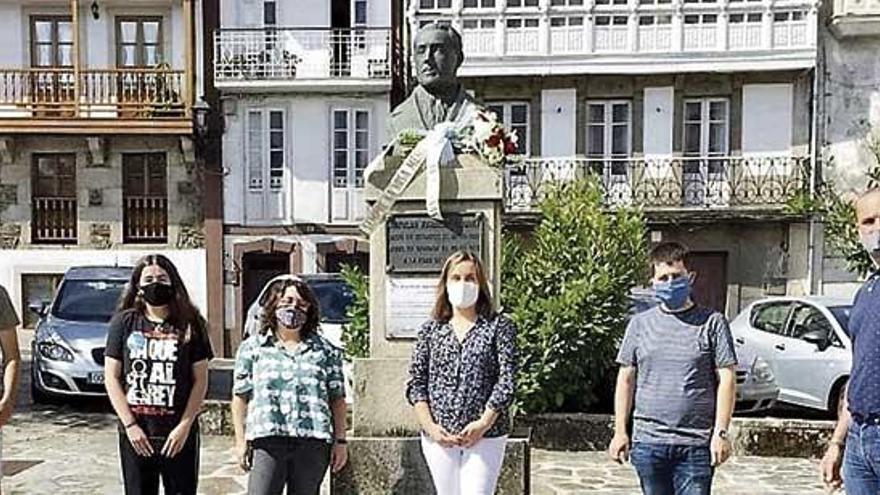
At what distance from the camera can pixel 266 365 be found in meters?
4.68

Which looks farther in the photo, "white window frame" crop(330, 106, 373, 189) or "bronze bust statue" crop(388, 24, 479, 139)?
"white window frame" crop(330, 106, 373, 189)

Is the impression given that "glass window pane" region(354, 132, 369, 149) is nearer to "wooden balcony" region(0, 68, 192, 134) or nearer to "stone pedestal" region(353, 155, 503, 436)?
"wooden balcony" region(0, 68, 192, 134)

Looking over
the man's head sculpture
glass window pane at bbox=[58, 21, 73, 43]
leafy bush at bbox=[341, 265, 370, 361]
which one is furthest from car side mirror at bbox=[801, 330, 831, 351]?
glass window pane at bbox=[58, 21, 73, 43]

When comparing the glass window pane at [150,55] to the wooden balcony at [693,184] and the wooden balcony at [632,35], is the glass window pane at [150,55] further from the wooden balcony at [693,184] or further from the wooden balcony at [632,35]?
the wooden balcony at [693,184]

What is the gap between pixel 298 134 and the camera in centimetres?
2133

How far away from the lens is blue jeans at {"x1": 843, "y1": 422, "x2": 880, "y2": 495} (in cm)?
393

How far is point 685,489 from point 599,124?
1738 centimetres

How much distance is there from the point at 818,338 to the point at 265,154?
13.8 metres

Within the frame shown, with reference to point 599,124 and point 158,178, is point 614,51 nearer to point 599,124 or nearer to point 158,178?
point 599,124

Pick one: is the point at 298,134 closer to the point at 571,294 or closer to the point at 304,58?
the point at 304,58

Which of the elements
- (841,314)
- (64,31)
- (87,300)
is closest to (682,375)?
(841,314)

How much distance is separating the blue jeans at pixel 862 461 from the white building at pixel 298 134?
17.4m

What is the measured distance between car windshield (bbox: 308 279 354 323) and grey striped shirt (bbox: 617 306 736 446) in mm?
7436

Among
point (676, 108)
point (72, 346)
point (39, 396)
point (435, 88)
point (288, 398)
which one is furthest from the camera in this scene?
point (676, 108)
